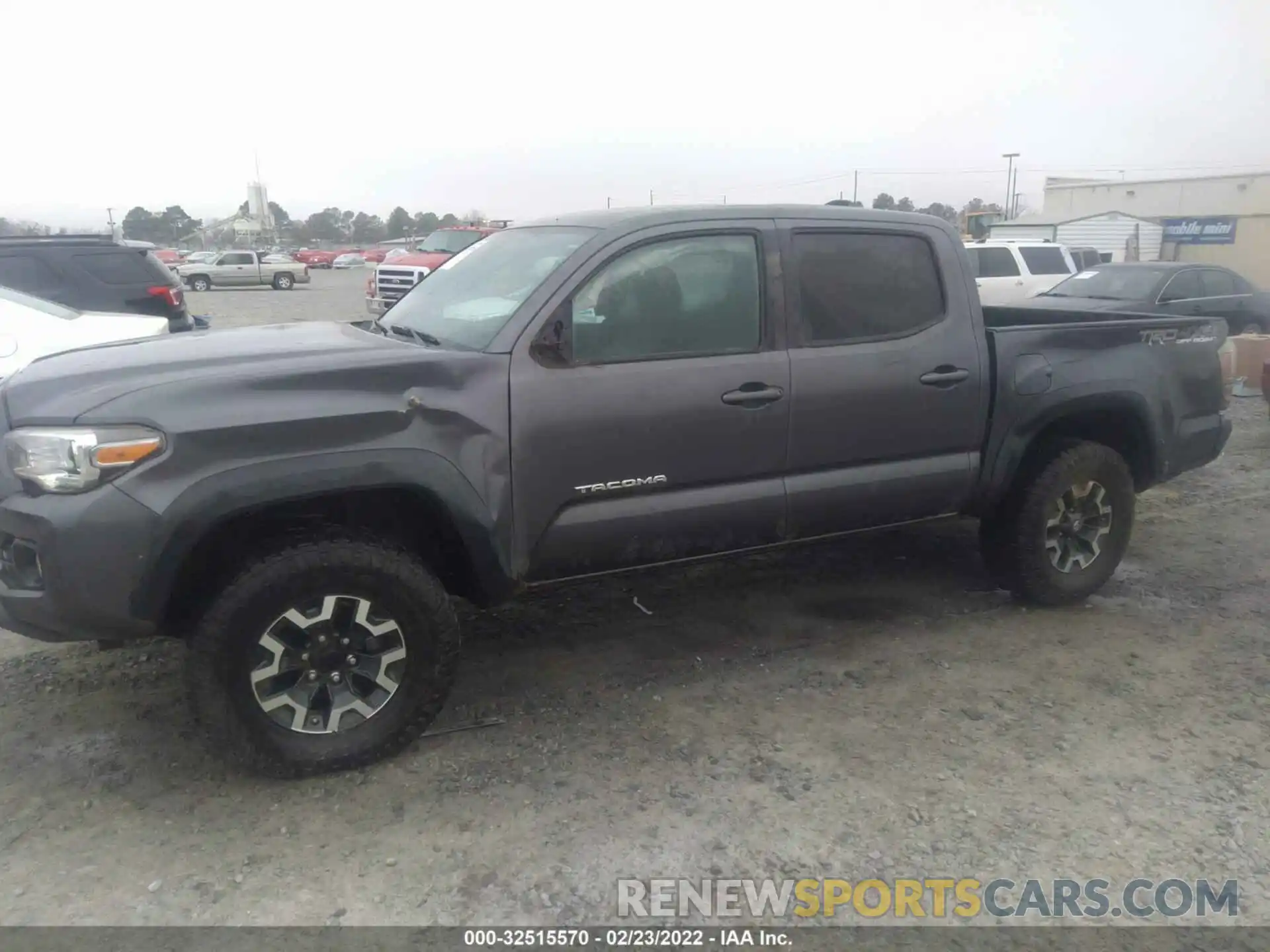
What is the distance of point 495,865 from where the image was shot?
2986 millimetres

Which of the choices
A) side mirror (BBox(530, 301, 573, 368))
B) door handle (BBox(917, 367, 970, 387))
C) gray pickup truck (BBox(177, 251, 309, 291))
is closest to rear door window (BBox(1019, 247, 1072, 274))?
door handle (BBox(917, 367, 970, 387))

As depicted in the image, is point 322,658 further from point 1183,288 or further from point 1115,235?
point 1115,235

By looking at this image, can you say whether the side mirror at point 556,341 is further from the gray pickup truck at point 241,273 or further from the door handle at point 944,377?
the gray pickup truck at point 241,273

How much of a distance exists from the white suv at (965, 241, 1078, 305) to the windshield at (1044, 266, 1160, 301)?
289 centimetres

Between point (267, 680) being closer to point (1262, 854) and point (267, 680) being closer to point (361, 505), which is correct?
point (361, 505)

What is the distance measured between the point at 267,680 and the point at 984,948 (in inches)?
91.3

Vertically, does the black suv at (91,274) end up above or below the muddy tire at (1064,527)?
above

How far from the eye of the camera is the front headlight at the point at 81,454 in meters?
3.01

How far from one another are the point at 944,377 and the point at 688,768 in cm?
206

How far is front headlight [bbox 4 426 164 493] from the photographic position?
301 centimetres

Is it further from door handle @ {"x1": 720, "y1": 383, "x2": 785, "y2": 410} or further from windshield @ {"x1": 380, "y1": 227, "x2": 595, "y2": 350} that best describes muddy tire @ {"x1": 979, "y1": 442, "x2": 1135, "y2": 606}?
windshield @ {"x1": 380, "y1": 227, "x2": 595, "y2": 350}

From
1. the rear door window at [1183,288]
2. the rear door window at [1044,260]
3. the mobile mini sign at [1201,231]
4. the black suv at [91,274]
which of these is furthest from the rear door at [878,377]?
the mobile mini sign at [1201,231]

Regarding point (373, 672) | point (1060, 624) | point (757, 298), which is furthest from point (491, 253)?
point (1060, 624)

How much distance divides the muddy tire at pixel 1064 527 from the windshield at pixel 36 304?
5.75 meters
